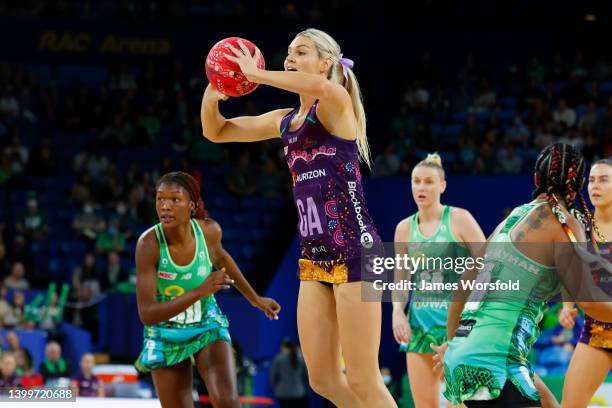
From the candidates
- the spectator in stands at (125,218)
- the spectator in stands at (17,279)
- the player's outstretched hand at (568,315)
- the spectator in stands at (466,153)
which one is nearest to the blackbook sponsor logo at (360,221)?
the player's outstretched hand at (568,315)

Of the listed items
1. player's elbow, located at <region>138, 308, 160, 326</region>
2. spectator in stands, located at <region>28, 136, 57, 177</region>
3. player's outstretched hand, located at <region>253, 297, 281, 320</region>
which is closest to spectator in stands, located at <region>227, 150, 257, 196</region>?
spectator in stands, located at <region>28, 136, 57, 177</region>

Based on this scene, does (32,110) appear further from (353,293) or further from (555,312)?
(353,293)

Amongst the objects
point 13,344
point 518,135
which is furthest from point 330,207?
point 518,135

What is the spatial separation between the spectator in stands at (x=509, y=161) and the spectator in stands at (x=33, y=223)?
20.6 feet

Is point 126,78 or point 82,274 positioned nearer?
point 82,274

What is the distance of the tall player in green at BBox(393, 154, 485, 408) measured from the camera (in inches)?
229

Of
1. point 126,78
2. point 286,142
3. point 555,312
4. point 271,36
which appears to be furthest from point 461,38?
point 286,142

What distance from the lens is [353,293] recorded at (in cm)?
442

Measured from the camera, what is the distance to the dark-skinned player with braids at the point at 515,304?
12.2 ft

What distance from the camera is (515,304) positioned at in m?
3.76

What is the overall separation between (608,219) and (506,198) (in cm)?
604

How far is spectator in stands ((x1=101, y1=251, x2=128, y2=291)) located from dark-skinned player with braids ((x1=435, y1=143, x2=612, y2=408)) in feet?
29.7

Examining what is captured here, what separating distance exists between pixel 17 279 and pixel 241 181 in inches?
142

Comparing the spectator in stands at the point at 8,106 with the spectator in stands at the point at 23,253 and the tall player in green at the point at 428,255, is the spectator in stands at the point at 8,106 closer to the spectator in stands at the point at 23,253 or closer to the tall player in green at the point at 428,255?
the spectator in stands at the point at 23,253
